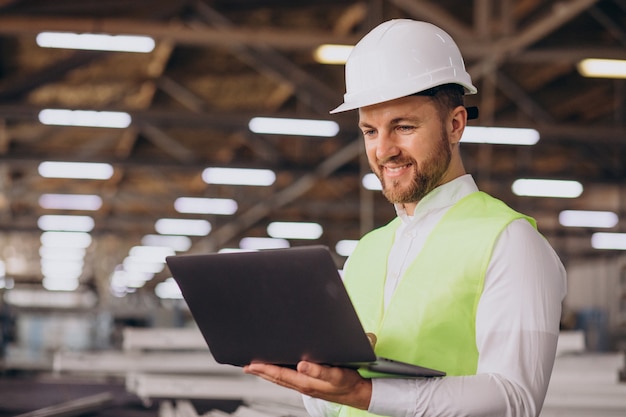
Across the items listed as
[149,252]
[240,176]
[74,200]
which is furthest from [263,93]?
[149,252]

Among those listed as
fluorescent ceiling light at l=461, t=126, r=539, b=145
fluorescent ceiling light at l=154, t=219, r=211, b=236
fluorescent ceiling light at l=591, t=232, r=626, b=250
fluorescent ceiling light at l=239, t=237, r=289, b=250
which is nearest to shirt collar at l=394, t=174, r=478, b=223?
fluorescent ceiling light at l=461, t=126, r=539, b=145

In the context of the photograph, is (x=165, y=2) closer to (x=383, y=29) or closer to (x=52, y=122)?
(x=52, y=122)

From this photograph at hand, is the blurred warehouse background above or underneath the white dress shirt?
above

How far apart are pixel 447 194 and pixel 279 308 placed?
550 millimetres

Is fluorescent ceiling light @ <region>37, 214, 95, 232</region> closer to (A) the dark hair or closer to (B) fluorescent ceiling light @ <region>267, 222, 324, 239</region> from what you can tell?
(B) fluorescent ceiling light @ <region>267, 222, 324, 239</region>

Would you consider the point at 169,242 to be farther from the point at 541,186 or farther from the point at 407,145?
the point at 407,145

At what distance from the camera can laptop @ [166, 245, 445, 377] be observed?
179 centimetres

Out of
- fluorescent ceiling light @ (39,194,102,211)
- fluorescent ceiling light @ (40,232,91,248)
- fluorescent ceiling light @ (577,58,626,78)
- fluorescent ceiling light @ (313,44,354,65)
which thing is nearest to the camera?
fluorescent ceiling light @ (313,44,354,65)

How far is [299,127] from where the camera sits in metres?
12.7

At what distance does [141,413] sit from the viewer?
15.6 ft

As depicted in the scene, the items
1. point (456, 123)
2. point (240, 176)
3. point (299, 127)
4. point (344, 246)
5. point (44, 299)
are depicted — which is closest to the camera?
point (456, 123)

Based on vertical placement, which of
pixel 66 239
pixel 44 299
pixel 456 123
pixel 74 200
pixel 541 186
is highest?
pixel 66 239

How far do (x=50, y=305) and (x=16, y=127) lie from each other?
438 centimetres

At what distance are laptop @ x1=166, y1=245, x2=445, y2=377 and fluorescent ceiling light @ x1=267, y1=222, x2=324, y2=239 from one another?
2145 centimetres
